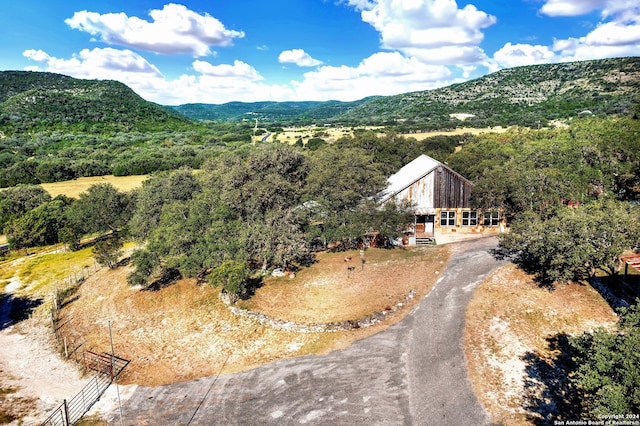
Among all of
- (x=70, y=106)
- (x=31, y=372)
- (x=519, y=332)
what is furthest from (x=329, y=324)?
(x=70, y=106)

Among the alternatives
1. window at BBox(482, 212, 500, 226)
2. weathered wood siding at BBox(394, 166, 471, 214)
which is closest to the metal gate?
weathered wood siding at BBox(394, 166, 471, 214)

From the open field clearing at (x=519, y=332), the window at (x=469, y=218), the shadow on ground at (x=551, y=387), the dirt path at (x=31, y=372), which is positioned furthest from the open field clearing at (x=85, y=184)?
the shadow on ground at (x=551, y=387)

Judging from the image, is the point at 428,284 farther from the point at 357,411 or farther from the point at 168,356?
the point at 168,356

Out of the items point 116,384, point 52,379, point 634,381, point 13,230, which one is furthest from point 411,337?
point 13,230

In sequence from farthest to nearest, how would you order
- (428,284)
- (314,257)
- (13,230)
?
1. (13,230)
2. (314,257)
3. (428,284)

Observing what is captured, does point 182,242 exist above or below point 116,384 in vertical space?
above

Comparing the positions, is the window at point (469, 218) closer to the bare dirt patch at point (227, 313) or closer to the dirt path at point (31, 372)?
the bare dirt patch at point (227, 313)
